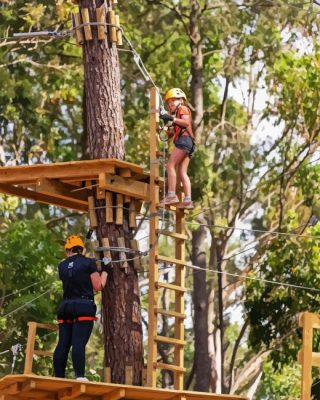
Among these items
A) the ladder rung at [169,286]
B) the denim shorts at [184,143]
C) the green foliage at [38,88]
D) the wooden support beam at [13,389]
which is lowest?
the wooden support beam at [13,389]

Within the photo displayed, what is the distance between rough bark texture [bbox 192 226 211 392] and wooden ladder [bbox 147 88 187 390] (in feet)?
48.3

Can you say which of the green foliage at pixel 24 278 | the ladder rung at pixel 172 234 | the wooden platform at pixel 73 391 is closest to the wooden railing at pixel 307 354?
the wooden platform at pixel 73 391

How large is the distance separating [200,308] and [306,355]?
53.4ft

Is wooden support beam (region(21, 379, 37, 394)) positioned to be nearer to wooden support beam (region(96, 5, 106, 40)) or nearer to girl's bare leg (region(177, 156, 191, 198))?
girl's bare leg (region(177, 156, 191, 198))

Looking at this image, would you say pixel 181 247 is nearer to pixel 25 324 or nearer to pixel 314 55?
pixel 25 324

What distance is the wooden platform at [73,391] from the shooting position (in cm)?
1594

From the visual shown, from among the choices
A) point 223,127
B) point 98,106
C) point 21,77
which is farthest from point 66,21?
point 98,106

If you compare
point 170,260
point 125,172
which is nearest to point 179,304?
point 170,260

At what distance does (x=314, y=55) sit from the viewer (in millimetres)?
32219

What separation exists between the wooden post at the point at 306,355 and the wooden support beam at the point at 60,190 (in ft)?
9.09

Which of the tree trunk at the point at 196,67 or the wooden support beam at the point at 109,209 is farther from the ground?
the tree trunk at the point at 196,67

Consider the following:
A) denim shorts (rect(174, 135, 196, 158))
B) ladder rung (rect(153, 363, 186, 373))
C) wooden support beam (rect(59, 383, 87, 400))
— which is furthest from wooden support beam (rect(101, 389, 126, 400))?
denim shorts (rect(174, 135, 196, 158))

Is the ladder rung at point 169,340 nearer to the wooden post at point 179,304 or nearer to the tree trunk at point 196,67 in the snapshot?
the wooden post at point 179,304

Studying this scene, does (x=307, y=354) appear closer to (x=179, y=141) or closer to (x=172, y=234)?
(x=172, y=234)
